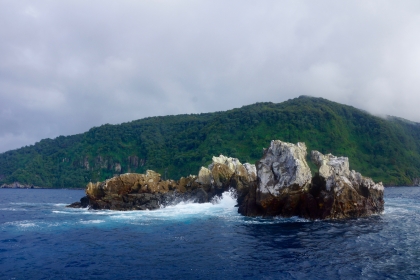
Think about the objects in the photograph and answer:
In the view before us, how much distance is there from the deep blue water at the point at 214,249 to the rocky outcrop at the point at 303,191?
2576 millimetres

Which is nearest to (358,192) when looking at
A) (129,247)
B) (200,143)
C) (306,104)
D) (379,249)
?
(379,249)

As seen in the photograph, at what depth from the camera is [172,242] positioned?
31.2m

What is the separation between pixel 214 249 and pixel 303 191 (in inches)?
769

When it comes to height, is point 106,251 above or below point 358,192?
below

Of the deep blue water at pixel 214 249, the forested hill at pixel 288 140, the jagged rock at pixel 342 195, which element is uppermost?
the forested hill at pixel 288 140

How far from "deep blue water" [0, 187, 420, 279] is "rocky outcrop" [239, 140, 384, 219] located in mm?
2576

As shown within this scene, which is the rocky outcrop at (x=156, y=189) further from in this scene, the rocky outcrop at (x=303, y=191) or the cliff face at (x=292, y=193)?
the rocky outcrop at (x=303, y=191)

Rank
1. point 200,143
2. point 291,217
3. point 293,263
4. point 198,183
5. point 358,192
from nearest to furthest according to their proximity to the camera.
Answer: point 293,263 < point 291,217 < point 358,192 < point 198,183 < point 200,143

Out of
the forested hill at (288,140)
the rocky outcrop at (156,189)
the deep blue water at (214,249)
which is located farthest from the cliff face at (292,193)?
the forested hill at (288,140)

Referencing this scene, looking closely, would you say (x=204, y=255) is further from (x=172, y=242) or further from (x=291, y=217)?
(x=291, y=217)

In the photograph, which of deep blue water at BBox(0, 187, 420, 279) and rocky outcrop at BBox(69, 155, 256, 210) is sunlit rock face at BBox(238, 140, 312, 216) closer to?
deep blue water at BBox(0, 187, 420, 279)

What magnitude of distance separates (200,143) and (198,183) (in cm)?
9874

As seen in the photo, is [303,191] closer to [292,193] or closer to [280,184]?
[292,193]

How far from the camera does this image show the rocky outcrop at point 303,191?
1674 inches
